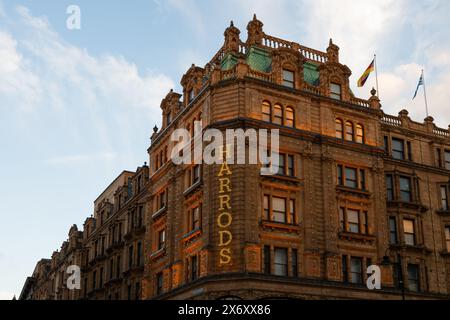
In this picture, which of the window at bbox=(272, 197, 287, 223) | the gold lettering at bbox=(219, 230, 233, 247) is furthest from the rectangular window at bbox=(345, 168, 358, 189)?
the gold lettering at bbox=(219, 230, 233, 247)

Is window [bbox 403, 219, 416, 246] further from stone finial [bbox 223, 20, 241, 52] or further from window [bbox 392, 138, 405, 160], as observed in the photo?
stone finial [bbox 223, 20, 241, 52]

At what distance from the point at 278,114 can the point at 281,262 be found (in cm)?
1149

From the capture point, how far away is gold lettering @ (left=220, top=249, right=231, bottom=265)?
4421 cm

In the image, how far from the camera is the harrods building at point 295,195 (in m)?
45.4

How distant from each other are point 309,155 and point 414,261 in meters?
13.2

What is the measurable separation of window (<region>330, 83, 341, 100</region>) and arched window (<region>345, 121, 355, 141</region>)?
2.36 metres

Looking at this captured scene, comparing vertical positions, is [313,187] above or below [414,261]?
above

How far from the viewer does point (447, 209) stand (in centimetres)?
5731

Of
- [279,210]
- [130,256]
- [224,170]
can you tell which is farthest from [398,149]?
[130,256]

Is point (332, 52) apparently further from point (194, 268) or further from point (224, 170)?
point (194, 268)
